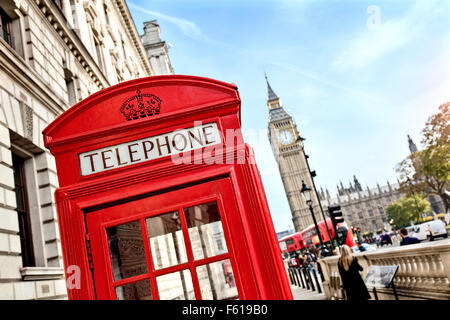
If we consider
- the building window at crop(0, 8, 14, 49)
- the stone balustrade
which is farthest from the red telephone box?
the building window at crop(0, 8, 14, 49)

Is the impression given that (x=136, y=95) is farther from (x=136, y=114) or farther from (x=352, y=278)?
(x=352, y=278)

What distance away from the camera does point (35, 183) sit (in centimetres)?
641

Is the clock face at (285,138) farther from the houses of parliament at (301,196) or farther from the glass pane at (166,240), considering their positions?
the glass pane at (166,240)

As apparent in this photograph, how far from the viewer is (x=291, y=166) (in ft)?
358

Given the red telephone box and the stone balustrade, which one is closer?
the red telephone box

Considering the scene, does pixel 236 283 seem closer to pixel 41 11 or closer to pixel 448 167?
pixel 41 11

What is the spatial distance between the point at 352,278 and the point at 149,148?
5651mm

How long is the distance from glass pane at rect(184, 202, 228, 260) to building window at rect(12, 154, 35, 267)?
4.79m

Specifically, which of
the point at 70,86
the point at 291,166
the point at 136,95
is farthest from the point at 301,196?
the point at 136,95

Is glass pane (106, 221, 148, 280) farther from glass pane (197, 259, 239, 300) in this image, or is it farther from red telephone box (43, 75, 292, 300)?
glass pane (197, 259, 239, 300)

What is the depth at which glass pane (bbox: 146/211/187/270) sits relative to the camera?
2.23 m

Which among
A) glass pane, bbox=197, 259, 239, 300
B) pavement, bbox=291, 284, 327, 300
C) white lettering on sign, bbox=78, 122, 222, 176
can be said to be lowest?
pavement, bbox=291, 284, 327, 300

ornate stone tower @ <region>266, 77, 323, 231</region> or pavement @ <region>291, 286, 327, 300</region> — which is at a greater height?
ornate stone tower @ <region>266, 77, 323, 231</region>
